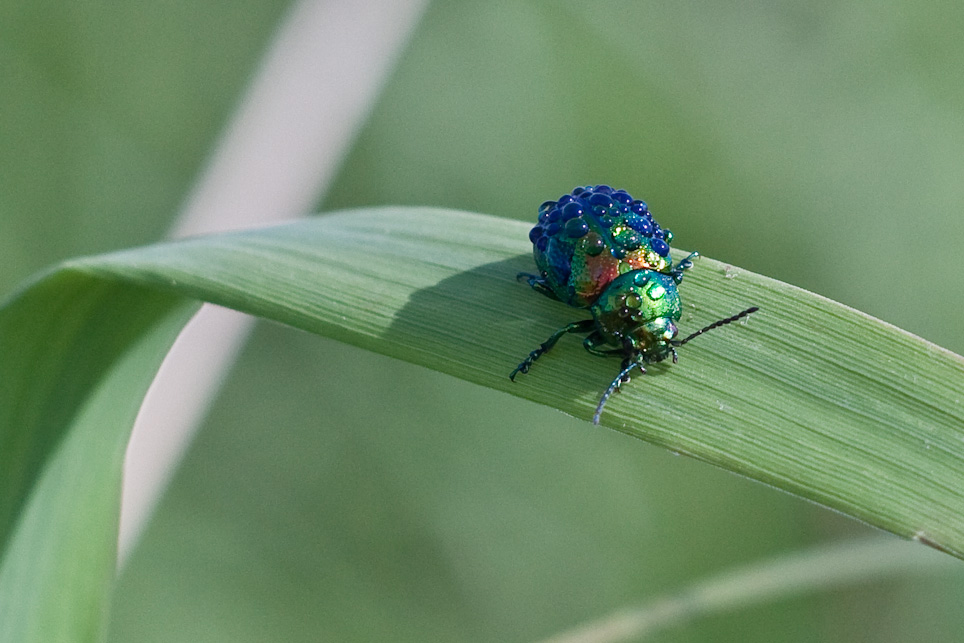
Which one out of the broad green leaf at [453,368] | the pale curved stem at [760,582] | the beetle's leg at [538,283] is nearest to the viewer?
the broad green leaf at [453,368]

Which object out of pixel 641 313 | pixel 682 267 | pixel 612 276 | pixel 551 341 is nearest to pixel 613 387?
pixel 551 341

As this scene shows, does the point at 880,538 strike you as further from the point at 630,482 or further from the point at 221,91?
the point at 221,91

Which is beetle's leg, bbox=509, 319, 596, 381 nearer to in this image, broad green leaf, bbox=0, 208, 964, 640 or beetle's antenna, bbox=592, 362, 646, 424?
broad green leaf, bbox=0, 208, 964, 640

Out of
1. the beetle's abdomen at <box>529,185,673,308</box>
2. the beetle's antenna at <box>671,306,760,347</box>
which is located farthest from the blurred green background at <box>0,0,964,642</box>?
the beetle's antenna at <box>671,306,760,347</box>

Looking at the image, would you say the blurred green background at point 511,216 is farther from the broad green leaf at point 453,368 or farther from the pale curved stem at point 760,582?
the broad green leaf at point 453,368

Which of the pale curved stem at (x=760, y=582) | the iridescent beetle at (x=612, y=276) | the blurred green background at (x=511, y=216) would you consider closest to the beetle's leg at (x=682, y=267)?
the iridescent beetle at (x=612, y=276)

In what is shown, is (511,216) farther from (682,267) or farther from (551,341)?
(551,341)
